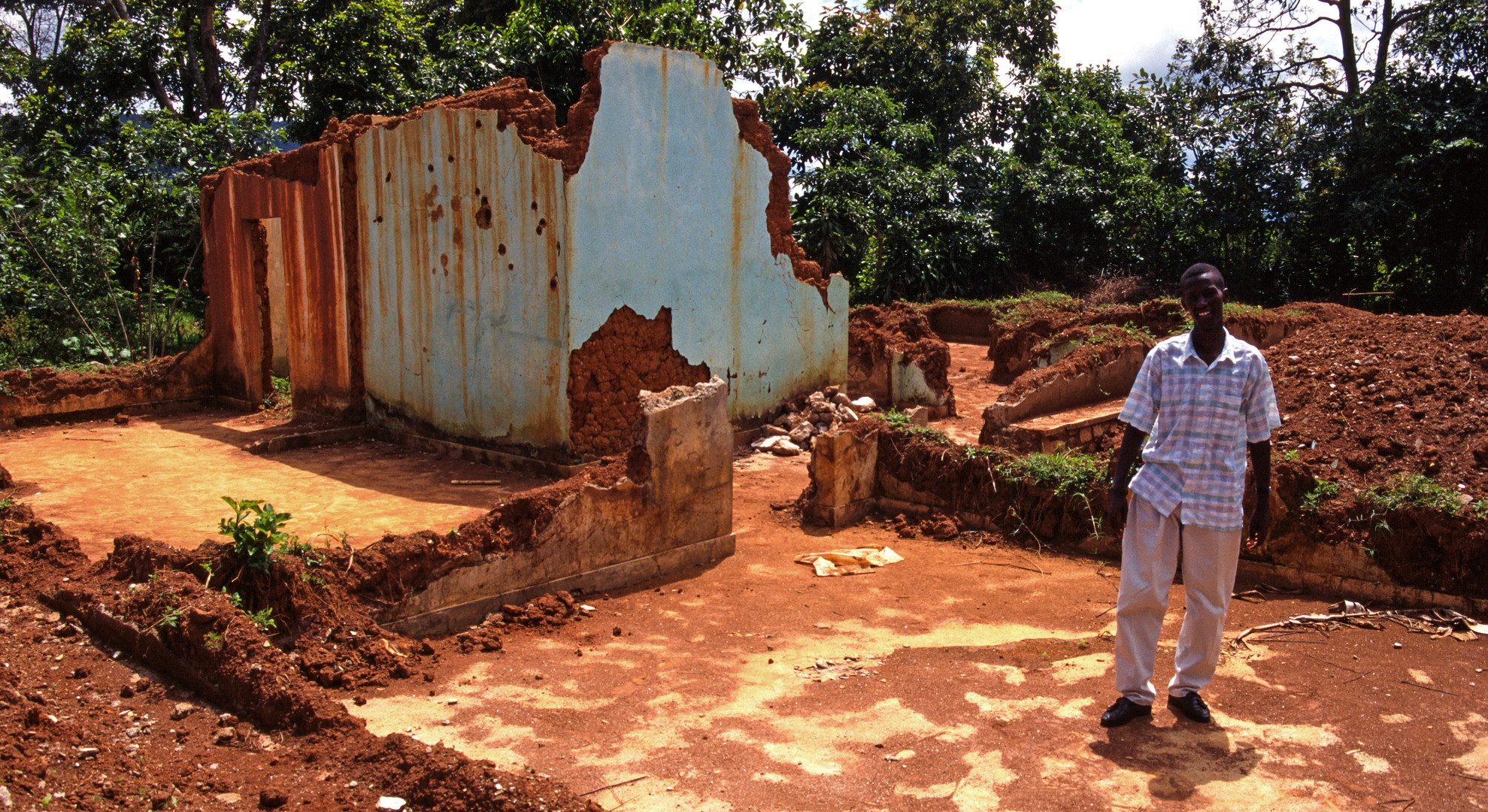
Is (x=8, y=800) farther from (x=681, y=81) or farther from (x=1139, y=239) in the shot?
(x=1139, y=239)

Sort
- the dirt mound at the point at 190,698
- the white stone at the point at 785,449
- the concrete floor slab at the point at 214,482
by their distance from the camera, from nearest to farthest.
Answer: the dirt mound at the point at 190,698, the concrete floor slab at the point at 214,482, the white stone at the point at 785,449

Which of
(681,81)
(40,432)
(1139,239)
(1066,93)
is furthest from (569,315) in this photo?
(1066,93)

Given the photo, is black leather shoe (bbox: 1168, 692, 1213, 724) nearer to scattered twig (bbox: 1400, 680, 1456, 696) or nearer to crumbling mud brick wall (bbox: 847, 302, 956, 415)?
scattered twig (bbox: 1400, 680, 1456, 696)

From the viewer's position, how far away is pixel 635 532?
237 inches

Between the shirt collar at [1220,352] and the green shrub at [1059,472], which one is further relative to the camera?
the green shrub at [1059,472]

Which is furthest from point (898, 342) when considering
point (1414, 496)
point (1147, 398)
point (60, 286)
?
point (60, 286)

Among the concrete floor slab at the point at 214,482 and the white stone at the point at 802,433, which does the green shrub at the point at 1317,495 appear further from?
the white stone at the point at 802,433

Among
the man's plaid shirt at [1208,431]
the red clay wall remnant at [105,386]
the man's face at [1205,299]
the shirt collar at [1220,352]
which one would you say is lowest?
the red clay wall remnant at [105,386]

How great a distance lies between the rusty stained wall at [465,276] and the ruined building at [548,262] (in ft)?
0.07

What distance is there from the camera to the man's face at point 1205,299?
3865 millimetres

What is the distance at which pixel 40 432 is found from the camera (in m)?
10.7

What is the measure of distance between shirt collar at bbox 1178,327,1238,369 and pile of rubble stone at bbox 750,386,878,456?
6.06 metres

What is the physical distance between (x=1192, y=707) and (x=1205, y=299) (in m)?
1.59

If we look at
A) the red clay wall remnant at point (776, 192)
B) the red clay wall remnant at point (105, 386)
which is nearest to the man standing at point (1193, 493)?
the red clay wall remnant at point (776, 192)
